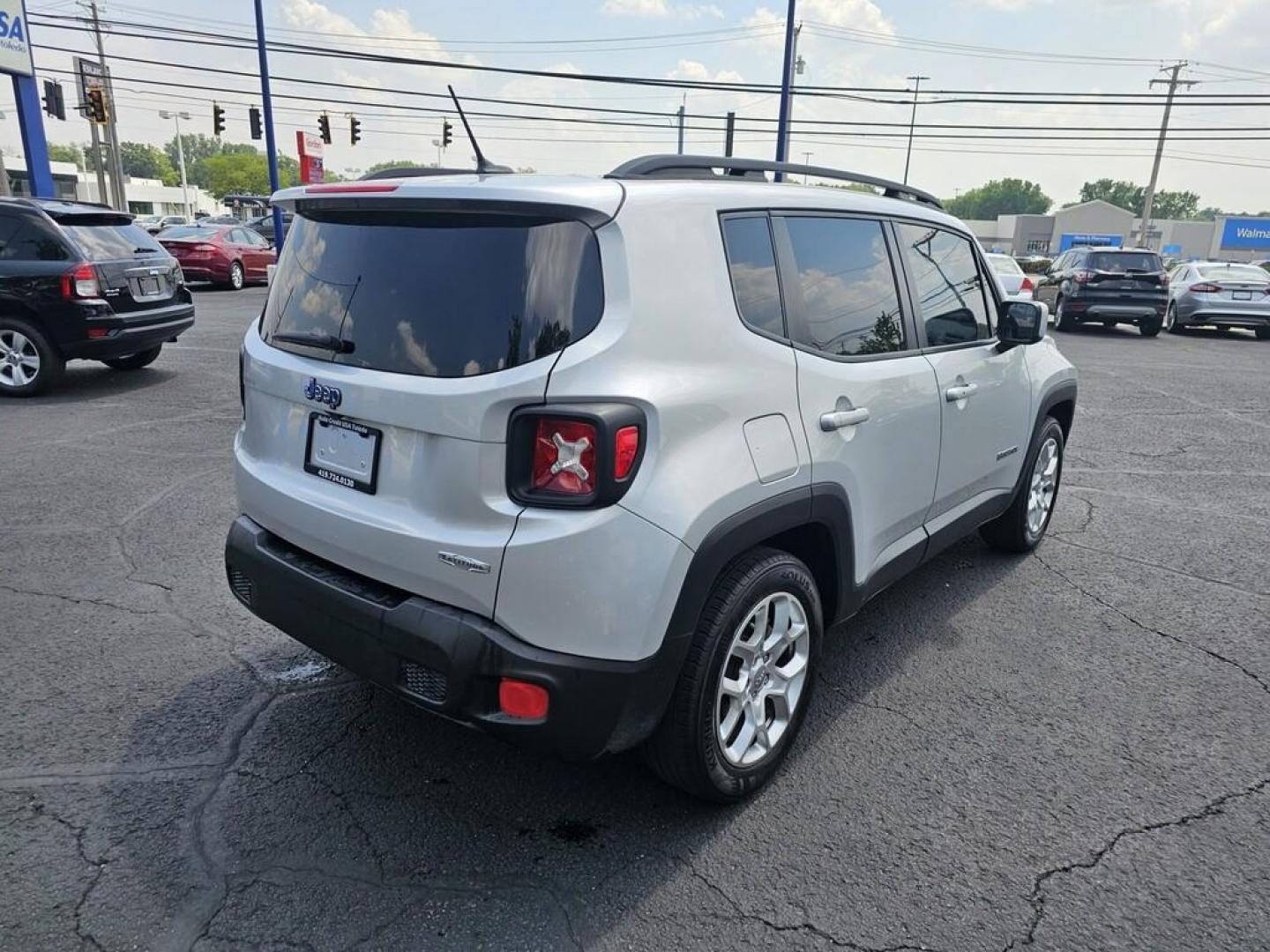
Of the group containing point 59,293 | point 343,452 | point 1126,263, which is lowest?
point 59,293

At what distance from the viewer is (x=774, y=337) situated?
2.67 m

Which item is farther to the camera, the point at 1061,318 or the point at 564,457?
the point at 1061,318

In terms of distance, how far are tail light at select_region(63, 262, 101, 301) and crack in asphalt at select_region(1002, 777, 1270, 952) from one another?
9.02 meters

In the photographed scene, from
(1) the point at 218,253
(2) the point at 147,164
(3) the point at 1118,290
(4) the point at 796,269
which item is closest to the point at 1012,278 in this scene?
(3) the point at 1118,290

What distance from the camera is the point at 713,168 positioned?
2871mm

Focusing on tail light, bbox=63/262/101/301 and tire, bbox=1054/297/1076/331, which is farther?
tire, bbox=1054/297/1076/331

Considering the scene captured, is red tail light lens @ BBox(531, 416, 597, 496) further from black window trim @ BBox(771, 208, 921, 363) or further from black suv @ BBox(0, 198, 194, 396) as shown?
black suv @ BBox(0, 198, 194, 396)

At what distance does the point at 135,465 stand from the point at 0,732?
12.2 ft

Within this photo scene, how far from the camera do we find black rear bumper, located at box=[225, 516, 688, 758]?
2.21 metres

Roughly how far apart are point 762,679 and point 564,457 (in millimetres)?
1074

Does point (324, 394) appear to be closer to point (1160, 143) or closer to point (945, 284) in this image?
point (945, 284)

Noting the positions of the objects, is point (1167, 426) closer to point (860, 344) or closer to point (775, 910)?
point (860, 344)

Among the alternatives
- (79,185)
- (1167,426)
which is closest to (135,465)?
(1167,426)

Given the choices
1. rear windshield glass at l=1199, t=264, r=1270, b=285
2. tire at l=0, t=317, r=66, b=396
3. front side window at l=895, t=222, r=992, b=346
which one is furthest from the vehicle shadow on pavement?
rear windshield glass at l=1199, t=264, r=1270, b=285
